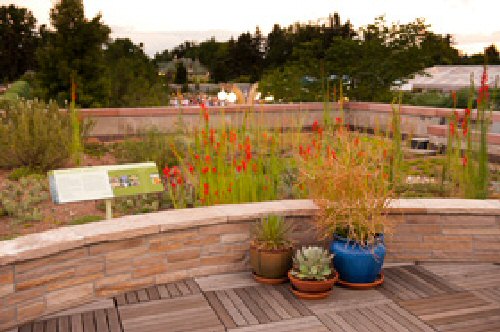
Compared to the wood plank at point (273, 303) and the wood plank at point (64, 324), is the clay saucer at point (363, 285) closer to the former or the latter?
the wood plank at point (273, 303)

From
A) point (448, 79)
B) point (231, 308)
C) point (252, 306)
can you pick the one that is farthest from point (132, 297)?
point (448, 79)

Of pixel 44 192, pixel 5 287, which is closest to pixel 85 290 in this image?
pixel 5 287

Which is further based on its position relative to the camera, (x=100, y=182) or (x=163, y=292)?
(x=100, y=182)

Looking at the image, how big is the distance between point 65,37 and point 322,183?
1349 cm

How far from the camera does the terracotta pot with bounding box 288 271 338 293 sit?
3.94 meters

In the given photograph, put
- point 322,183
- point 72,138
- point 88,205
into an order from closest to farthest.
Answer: point 322,183, point 88,205, point 72,138

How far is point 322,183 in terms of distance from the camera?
4402 millimetres

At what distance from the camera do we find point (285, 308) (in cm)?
386

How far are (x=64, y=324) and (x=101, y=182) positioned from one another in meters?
1.20

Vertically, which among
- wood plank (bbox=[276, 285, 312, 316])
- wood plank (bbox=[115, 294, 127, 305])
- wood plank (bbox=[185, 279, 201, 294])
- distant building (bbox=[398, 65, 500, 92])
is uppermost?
distant building (bbox=[398, 65, 500, 92])

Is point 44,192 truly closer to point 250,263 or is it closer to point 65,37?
point 250,263

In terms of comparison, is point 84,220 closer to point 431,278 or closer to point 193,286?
point 193,286

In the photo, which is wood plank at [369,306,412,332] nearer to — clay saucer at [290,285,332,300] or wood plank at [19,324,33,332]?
clay saucer at [290,285,332,300]

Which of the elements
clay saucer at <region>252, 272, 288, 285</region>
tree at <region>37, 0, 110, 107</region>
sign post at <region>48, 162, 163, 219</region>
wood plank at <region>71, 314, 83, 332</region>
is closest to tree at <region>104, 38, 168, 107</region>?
tree at <region>37, 0, 110, 107</region>
